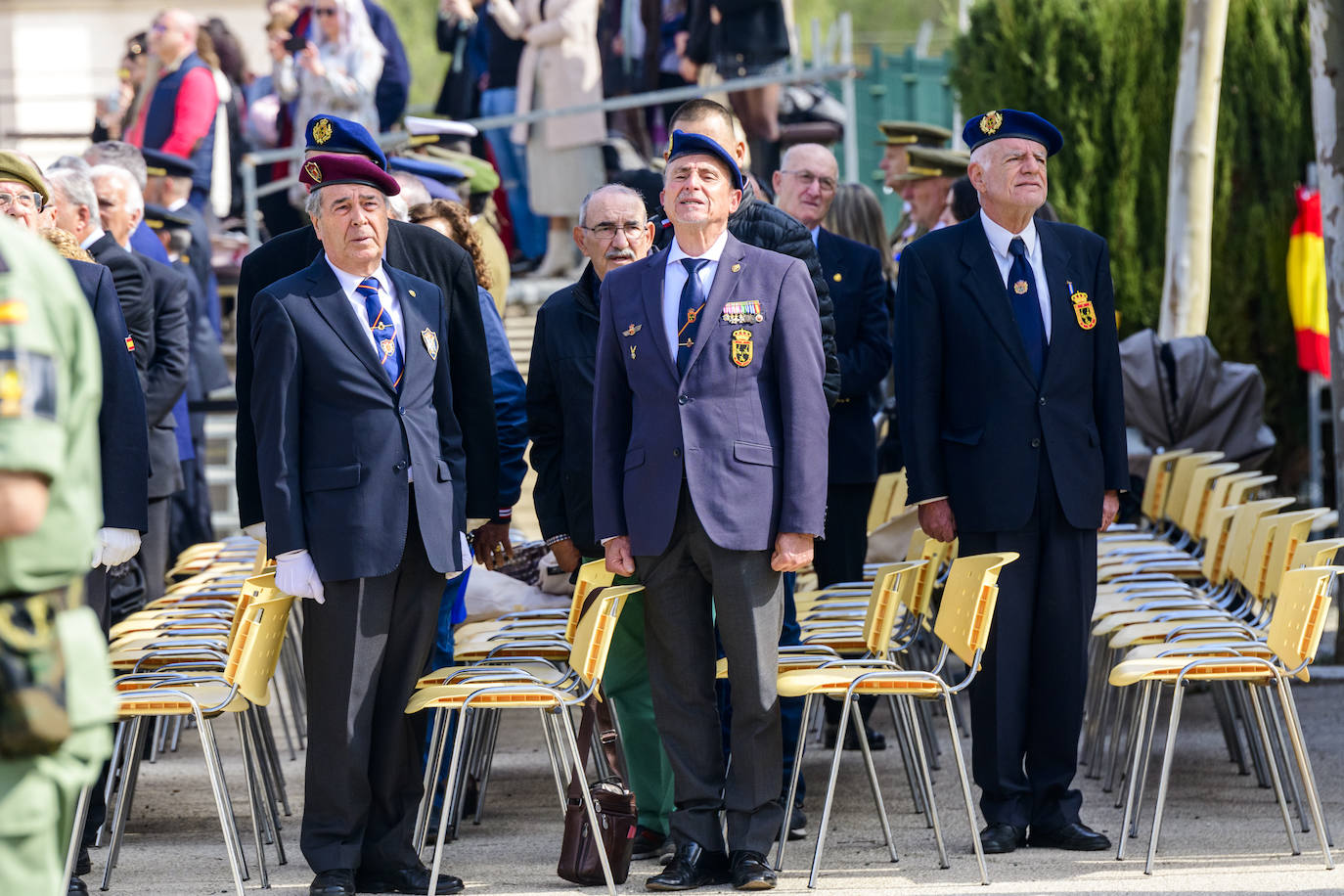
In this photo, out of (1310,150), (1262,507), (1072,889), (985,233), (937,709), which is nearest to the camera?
(1072,889)

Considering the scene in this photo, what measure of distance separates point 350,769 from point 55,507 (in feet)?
7.97

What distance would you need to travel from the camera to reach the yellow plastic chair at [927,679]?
5.41 metres

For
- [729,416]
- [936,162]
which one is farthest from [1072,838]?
[936,162]

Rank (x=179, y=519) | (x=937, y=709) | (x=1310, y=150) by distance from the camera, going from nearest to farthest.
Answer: (x=937, y=709), (x=179, y=519), (x=1310, y=150)

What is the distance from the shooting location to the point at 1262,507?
670 centimetres

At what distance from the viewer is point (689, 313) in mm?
5465

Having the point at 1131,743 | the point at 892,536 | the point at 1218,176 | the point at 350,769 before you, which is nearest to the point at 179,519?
the point at 892,536

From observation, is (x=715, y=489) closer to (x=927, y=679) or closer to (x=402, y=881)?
(x=927, y=679)

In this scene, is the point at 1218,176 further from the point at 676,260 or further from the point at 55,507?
the point at 55,507

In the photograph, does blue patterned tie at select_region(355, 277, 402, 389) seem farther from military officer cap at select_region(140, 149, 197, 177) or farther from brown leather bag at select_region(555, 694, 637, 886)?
military officer cap at select_region(140, 149, 197, 177)

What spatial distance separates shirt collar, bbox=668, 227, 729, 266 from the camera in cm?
550

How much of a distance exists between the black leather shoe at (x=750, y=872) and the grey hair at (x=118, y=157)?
14.4ft

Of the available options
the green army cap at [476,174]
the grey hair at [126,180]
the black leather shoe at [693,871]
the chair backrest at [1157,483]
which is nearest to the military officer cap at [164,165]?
the green army cap at [476,174]

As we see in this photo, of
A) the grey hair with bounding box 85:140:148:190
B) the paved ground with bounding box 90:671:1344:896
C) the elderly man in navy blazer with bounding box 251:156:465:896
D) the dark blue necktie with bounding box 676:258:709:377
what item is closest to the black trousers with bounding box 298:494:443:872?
the elderly man in navy blazer with bounding box 251:156:465:896
